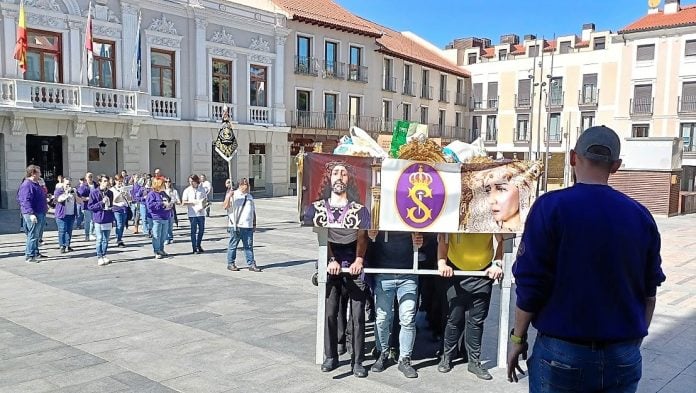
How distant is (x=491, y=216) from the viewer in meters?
5.38

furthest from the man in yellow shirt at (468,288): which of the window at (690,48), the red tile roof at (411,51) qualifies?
the window at (690,48)

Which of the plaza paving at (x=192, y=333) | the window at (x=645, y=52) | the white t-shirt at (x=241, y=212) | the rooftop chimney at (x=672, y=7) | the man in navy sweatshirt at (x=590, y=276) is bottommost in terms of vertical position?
the plaza paving at (x=192, y=333)

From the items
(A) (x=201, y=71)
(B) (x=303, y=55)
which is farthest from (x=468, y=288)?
(B) (x=303, y=55)

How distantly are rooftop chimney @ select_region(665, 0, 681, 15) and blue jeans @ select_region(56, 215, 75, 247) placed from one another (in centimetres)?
4482

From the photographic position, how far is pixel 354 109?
1428 inches

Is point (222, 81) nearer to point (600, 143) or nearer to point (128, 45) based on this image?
point (128, 45)

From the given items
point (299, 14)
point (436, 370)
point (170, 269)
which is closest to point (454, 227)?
point (436, 370)

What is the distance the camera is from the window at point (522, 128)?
1884 inches

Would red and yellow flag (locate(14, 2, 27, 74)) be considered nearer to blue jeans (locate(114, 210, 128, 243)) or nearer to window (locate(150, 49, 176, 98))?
window (locate(150, 49, 176, 98))

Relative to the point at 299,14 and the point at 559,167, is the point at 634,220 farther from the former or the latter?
the point at 559,167

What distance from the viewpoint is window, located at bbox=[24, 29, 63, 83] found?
2142 cm

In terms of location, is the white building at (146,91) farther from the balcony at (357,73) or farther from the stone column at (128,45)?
the balcony at (357,73)

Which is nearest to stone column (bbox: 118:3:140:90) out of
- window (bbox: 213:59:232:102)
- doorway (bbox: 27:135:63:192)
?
doorway (bbox: 27:135:63:192)

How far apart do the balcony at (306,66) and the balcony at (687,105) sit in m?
26.5
